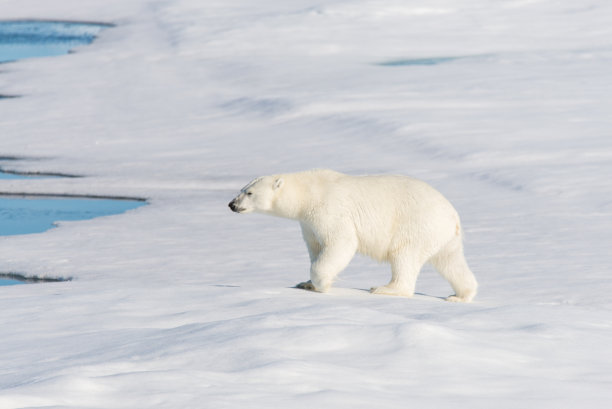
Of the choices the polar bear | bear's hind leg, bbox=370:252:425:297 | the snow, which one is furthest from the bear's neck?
bear's hind leg, bbox=370:252:425:297

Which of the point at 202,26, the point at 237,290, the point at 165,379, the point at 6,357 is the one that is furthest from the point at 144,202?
the point at 202,26

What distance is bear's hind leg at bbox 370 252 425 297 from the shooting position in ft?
15.1

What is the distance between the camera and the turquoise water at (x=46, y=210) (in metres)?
8.22

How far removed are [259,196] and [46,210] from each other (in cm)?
467

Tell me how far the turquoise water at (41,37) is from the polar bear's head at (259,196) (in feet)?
52.4

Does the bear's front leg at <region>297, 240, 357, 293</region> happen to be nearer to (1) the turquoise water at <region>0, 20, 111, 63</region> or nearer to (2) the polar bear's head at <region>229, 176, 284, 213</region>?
(2) the polar bear's head at <region>229, 176, 284, 213</region>

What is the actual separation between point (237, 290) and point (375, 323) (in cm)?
118

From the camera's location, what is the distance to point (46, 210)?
8750 millimetres

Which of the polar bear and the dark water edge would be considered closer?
the polar bear

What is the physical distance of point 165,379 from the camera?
2.67 meters

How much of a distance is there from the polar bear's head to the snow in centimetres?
40

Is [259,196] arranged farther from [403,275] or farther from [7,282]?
[7,282]

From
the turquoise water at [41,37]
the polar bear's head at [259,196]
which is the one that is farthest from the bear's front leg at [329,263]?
the turquoise water at [41,37]

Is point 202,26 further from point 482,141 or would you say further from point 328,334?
point 328,334
